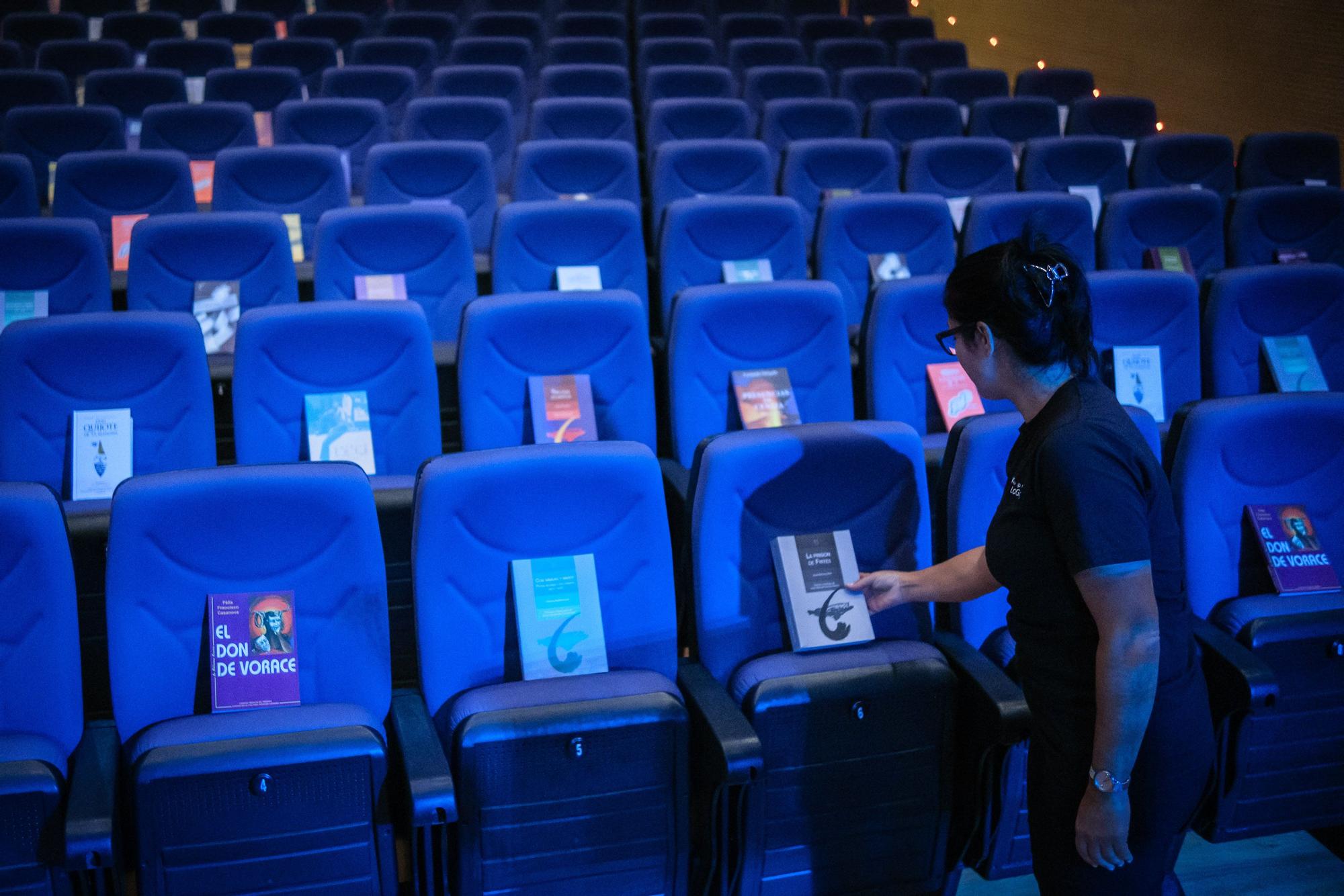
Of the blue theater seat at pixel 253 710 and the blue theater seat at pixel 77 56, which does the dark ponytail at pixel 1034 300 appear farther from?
the blue theater seat at pixel 77 56

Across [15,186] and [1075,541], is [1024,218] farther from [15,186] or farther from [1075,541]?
[15,186]

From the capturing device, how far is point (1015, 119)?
418 centimetres

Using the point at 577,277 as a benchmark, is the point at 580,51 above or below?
above

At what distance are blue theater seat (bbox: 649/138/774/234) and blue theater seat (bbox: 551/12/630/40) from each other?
2083 millimetres

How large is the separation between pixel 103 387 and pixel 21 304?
0.66 m

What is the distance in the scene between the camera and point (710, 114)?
374 centimetres

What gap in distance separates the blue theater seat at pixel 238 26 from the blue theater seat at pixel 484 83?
138 cm

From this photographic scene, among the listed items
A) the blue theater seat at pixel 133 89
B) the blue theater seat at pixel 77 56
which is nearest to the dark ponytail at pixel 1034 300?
the blue theater seat at pixel 133 89

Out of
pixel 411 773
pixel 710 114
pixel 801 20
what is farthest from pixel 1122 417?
pixel 801 20

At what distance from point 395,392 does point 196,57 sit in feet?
10.5

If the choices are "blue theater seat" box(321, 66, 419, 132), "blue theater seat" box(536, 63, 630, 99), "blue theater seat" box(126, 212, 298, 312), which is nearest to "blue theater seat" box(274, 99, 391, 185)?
"blue theater seat" box(321, 66, 419, 132)

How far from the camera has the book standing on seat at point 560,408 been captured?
2002 millimetres

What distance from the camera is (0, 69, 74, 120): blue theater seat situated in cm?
375

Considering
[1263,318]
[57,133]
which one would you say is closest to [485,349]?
[1263,318]
